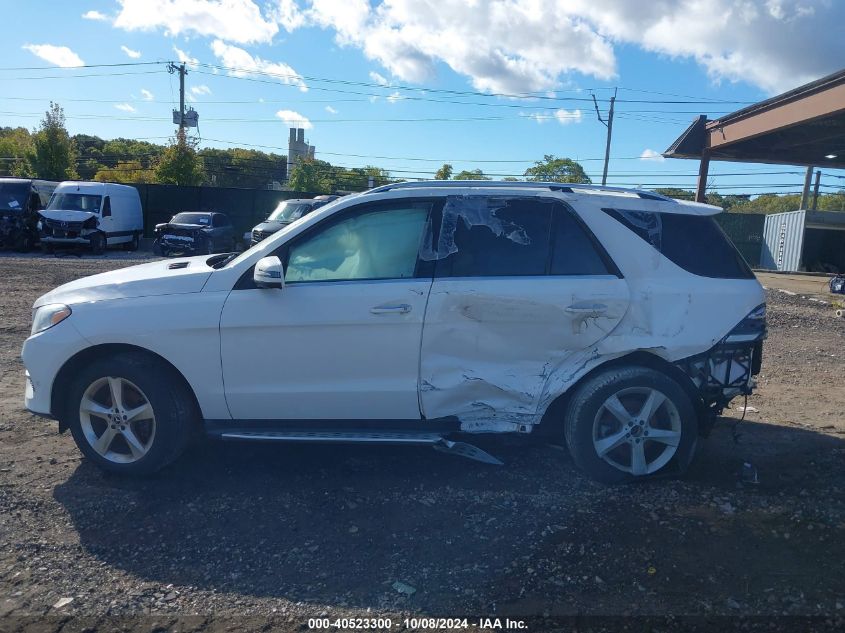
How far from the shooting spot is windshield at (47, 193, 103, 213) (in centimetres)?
2338

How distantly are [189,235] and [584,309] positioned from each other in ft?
67.4

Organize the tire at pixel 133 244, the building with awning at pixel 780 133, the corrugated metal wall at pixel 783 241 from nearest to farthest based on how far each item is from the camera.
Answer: the building with awning at pixel 780 133 → the tire at pixel 133 244 → the corrugated metal wall at pixel 783 241

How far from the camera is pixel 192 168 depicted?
40.2 meters

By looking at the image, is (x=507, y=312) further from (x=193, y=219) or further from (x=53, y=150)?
(x=53, y=150)

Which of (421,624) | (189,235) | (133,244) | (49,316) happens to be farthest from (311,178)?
(421,624)

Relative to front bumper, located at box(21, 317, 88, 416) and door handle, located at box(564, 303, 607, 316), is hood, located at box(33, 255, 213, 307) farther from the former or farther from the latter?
door handle, located at box(564, 303, 607, 316)

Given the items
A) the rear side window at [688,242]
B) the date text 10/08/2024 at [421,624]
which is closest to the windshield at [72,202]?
the rear side window at [688,242]

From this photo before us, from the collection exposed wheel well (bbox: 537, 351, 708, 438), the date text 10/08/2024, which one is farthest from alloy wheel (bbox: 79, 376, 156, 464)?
exposed wheel well (bbox: 537, 351, 708, 438)

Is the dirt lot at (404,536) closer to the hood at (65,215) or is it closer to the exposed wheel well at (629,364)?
the exposed wheel well at (629,364)

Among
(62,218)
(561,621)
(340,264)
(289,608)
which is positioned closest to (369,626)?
(289,608)

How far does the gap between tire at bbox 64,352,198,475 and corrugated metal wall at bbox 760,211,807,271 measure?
32.2 metres

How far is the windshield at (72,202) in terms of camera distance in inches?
920

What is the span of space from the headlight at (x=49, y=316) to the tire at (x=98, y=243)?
2018 cm

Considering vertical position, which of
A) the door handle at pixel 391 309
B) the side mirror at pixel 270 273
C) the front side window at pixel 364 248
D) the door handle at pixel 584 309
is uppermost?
the front side window at pixel 364 248
